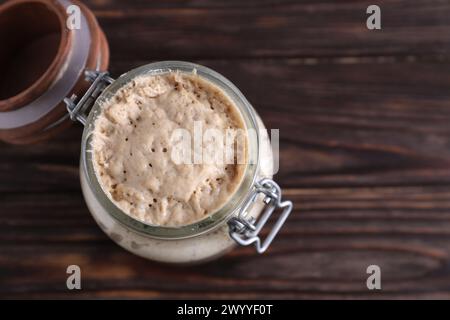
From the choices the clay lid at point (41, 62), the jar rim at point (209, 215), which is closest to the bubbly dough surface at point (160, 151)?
the jar rim at point (209, 215)

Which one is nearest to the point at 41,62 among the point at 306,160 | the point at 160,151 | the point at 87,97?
the point at 87,97

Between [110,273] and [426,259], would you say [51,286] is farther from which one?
[426,259]

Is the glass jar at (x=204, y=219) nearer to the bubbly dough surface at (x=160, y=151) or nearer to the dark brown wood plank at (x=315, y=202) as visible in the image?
the bubbly dough surface at (x=160, y=151)

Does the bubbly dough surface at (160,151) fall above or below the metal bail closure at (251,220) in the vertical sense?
above

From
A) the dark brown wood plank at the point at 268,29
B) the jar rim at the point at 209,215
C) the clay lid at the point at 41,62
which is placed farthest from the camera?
the dark brown wood plank at the point at 268,29

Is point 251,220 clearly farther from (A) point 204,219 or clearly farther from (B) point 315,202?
(B) point 315,202

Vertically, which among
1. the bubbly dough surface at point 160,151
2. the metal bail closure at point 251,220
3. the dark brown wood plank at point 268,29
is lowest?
the metal bail closure at point 251,220
